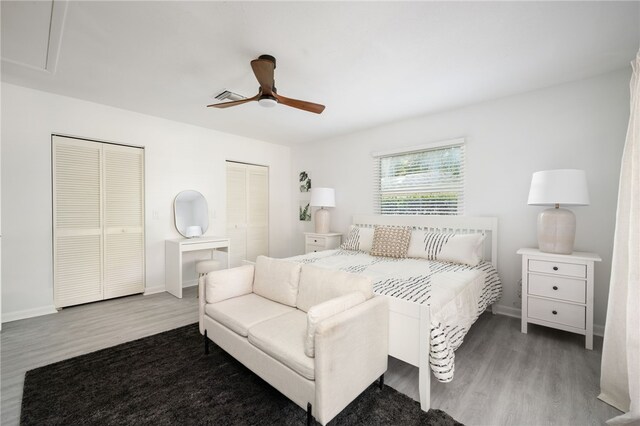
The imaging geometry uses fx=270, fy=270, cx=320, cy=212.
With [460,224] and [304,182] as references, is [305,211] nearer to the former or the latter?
[304,182]

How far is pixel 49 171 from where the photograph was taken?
3066 millimetres

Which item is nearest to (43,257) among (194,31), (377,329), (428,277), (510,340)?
(194,31)

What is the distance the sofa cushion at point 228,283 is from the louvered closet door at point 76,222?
2.22m

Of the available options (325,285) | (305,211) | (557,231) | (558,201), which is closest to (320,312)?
(325,285)

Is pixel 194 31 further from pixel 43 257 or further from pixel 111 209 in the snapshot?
pixel 43 257

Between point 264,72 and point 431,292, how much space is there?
208 cm

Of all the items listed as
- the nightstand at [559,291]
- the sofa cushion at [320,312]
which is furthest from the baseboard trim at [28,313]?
the nightstand at [559,291]

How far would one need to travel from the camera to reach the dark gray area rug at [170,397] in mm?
1538

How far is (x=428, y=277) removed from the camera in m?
2.34

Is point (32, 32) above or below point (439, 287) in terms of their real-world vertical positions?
above

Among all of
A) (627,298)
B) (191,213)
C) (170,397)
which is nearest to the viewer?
(627,298)

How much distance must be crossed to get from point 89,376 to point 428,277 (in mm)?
2687

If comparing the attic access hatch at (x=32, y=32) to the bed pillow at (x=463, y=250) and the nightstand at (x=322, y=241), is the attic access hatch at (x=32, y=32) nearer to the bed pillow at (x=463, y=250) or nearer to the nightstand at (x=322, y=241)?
the nightstand at (x=322, y=241)

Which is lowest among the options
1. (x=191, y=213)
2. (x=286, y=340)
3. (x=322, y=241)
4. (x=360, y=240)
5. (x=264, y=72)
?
(x=286, y=340)
